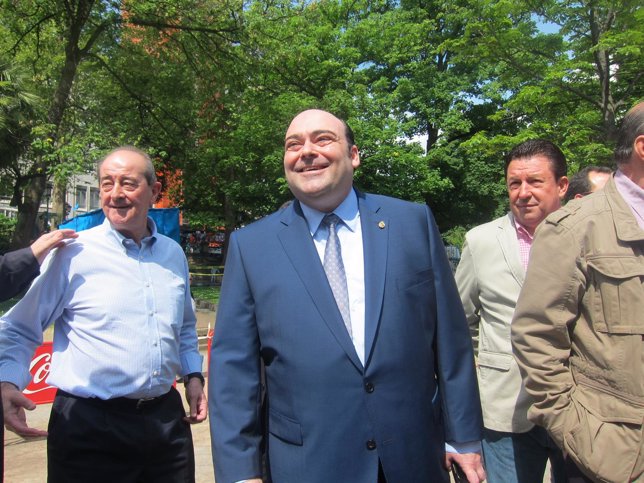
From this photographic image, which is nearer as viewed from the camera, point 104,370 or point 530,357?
point 530,357

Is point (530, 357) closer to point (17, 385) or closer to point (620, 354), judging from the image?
point (620, 354)

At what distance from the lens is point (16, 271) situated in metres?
2.29

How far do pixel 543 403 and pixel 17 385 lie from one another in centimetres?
229

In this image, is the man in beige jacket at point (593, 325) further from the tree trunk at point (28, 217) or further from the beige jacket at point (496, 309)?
the tree trunk at point (28, 217)

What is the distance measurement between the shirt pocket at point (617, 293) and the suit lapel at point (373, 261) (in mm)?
756

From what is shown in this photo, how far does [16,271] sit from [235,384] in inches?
43.7

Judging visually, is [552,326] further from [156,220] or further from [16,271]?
[156,220]

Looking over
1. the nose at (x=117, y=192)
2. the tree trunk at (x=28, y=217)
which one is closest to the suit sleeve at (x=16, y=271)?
the nose at (x=117, y=192)

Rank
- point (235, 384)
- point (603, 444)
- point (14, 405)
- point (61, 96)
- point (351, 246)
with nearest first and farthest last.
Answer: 1. point (603, 444)
2. point (235, 384)
3. point (351, 246)
4. point (14, 405)
5. point (61, 96)

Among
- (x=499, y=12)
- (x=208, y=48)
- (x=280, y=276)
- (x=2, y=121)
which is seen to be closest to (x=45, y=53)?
(x=2, y=121)

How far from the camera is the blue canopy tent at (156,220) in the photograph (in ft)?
23.4

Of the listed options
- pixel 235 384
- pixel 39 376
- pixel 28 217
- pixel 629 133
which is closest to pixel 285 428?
pixel 235 384

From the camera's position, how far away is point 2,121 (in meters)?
16.0

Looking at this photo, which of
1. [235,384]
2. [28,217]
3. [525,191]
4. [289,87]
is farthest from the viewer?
[289,87]
